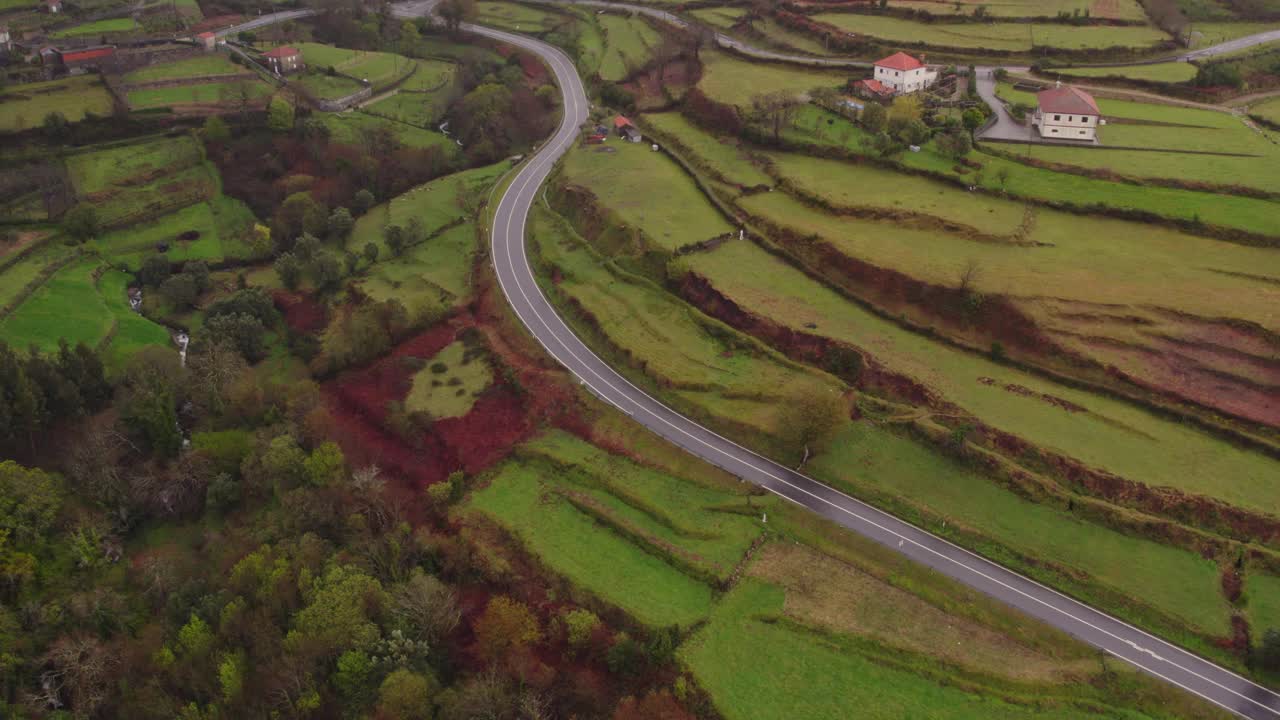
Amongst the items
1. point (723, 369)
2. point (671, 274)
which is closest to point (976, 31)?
point (671, 274)

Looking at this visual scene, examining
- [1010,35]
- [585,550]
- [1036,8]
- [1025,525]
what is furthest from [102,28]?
[1025,525]

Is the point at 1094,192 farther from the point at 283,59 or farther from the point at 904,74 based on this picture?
the point at 283,59

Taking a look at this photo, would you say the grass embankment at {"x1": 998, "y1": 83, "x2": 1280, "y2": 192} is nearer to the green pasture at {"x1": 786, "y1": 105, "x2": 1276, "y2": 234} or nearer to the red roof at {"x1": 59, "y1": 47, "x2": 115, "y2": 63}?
the green pasture at {"x1": 786, "y1": 105, "x2": 1276, "y2": 234}

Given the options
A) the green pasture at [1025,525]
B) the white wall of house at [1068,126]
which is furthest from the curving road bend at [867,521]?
the white wall of house at [1068,126]

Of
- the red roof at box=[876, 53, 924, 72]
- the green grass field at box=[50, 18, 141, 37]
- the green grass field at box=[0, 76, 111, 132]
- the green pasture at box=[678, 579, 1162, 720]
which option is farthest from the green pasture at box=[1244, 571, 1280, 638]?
the green grass field at box=[50, 18, 141, 37]

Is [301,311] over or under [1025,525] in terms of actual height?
under

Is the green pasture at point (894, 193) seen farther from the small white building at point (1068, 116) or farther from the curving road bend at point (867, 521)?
the curving road bend at point (867, 521)

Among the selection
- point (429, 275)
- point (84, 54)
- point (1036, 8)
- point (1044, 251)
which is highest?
point (1036, 8)
